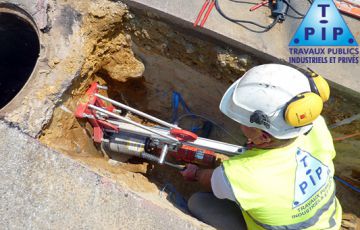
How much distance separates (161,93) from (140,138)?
29.8 inches

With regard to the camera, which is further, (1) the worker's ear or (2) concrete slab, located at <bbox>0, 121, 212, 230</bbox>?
(2) concrete slab, located at <bbox>0, 121, 212, 230</bbox>

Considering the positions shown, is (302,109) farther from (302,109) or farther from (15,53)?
(15,53)

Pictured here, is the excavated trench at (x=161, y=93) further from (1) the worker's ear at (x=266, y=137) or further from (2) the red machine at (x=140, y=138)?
(1) the worker's ear at (x=266, y=137)

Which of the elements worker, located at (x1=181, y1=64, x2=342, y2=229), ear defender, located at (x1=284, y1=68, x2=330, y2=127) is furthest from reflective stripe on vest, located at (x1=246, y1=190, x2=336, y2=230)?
ear defender, located at (x1=284, y1=68, x2=330, y2=127)

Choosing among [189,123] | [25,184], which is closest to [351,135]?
[189,123]

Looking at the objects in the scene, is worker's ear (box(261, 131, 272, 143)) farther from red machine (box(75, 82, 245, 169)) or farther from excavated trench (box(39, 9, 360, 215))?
excavated trench (box(39, 9, 360, 215))

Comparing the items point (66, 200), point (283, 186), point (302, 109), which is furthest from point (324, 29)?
point (66, 200)

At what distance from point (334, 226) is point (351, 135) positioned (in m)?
1.23

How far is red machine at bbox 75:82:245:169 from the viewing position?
3449 mm

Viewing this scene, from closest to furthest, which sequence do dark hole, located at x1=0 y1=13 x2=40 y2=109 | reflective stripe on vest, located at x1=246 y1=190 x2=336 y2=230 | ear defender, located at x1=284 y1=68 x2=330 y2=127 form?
ear defender, located at x1=284 y1=68 x2=330 y2=127 → reflective stripe on vest, located at x1=246 y1=190 x2=336 y2=230 → dark hole, located at x1=0 y1=13 x2=40 y2=109

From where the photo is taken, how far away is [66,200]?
275 centimetres

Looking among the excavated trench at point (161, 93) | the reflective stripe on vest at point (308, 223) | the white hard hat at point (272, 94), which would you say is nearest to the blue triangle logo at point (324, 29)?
the excavated trench at point (161, 93)

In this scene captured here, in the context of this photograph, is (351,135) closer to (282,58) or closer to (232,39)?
(282,58)

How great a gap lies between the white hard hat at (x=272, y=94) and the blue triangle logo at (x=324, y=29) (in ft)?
3.75
